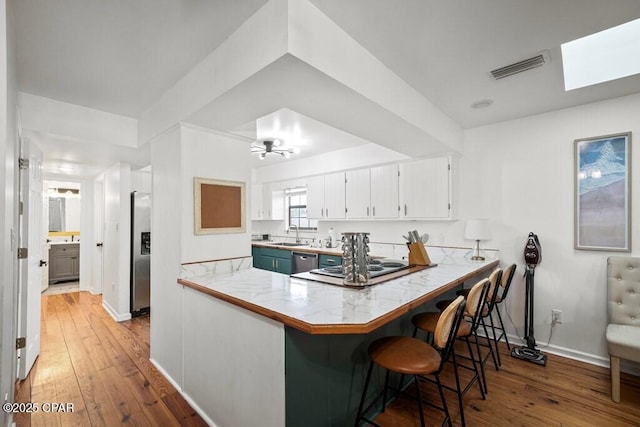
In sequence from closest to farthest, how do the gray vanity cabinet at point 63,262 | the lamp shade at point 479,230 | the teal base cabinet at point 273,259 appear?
1. the lamp shade at point 479,230
2. the teal base cabinet at point 273,259
3. the gray vanity cabinet at point 63,262

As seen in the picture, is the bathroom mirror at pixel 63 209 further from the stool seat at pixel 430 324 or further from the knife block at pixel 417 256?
the stool seat at pixel 430 324

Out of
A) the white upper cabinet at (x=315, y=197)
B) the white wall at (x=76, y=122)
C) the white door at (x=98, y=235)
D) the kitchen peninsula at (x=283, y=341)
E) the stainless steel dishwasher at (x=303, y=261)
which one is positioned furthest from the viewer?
the white door at (x=98, y=235)

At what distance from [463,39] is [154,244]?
9.93 ft

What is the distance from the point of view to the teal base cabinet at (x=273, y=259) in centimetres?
507

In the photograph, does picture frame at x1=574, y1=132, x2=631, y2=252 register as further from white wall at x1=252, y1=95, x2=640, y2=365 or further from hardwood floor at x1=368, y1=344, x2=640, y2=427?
hardwood floor at x1=368, y1=344, x2=640, y2=427

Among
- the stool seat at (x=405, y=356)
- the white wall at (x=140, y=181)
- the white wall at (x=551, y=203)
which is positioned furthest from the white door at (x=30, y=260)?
the white wall at (x=551, y=203)

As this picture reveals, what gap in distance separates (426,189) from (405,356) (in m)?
2.43

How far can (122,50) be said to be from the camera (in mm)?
1972

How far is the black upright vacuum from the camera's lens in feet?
9.66

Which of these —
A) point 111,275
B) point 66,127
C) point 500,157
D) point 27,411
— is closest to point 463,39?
point 500,157

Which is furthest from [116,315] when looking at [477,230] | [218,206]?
[477,230]

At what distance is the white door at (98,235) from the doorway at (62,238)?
1.27 ft

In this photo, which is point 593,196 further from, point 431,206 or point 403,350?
point 403,350

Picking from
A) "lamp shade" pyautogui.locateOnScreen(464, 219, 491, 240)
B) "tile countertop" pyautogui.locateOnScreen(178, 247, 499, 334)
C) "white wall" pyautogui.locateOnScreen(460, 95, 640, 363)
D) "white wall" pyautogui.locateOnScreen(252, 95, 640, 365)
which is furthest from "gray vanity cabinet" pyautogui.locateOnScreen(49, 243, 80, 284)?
"white wall" pyautogui.locateOnScreen(460, 95, 640, 363)
